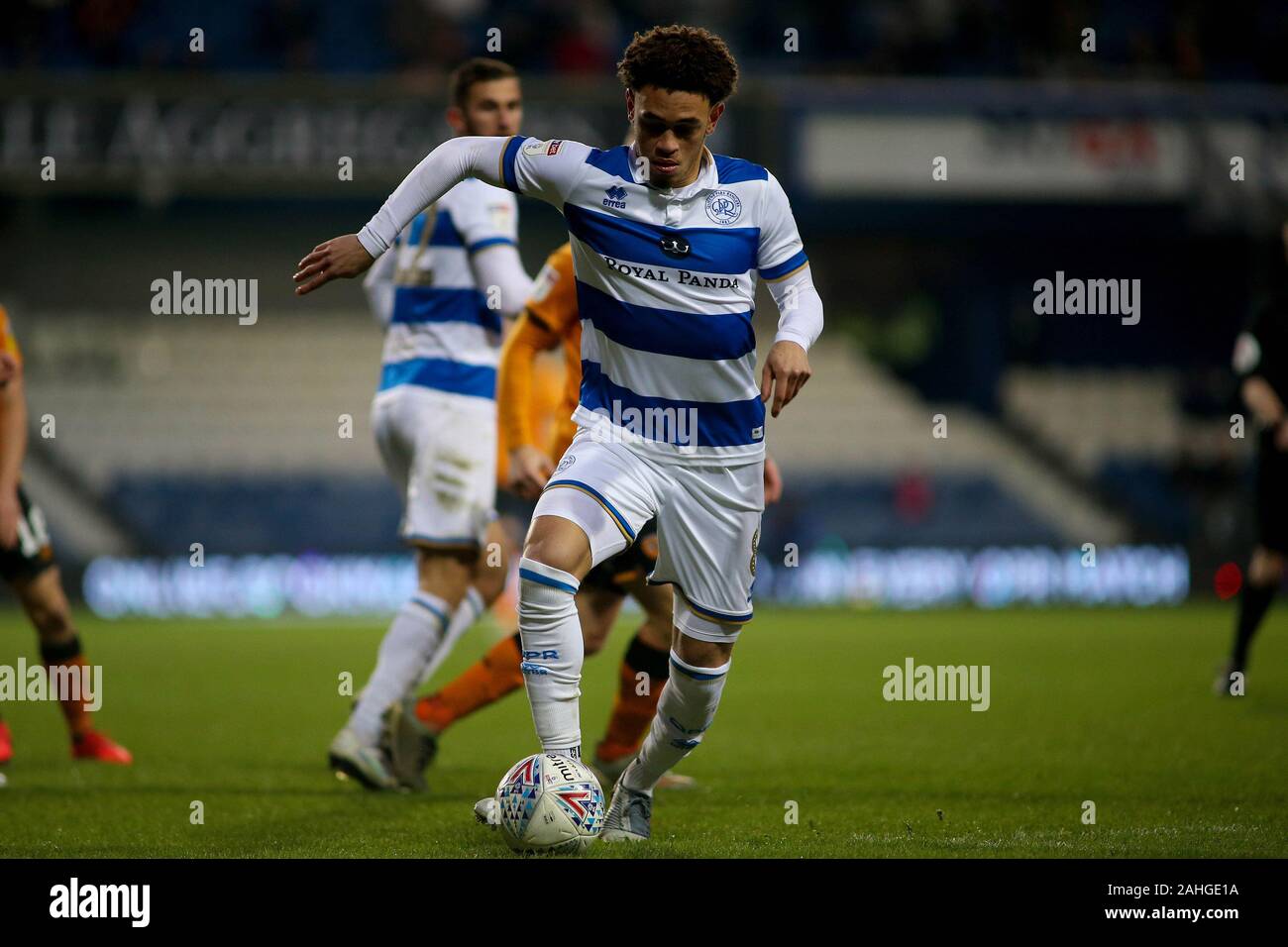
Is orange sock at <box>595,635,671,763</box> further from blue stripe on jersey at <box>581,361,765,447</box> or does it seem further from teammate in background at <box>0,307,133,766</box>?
teammate in background at <box>0,307,133,766</box>

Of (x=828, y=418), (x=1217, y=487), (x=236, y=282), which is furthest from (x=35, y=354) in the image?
(x=1217, y=487)

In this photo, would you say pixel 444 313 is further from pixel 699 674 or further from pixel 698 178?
pixel 699 674

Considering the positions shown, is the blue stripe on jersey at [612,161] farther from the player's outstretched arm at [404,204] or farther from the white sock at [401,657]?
the white sock at [401,657]

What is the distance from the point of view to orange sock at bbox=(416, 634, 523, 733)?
611cm

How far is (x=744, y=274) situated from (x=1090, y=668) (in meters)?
6.94

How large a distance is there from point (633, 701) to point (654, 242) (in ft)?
6.73

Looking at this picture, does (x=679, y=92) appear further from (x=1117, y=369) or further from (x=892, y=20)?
(x=1117, y=369)

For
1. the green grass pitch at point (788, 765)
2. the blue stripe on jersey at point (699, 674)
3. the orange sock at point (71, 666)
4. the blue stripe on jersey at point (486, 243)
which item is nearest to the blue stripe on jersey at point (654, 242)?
the blue stripe on jersey at point (699, 674)

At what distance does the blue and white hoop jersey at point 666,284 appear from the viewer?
4.69 m

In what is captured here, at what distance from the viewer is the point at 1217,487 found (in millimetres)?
22219

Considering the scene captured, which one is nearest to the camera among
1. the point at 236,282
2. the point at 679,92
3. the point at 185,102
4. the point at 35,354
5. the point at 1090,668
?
the point at 679,92

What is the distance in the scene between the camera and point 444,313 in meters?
6.41

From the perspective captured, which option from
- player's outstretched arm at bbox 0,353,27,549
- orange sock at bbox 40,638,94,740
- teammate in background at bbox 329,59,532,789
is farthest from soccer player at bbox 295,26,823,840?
orange sock at bbox 40,638,94,740

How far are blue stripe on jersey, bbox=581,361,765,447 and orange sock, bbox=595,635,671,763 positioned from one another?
140 centimetres
